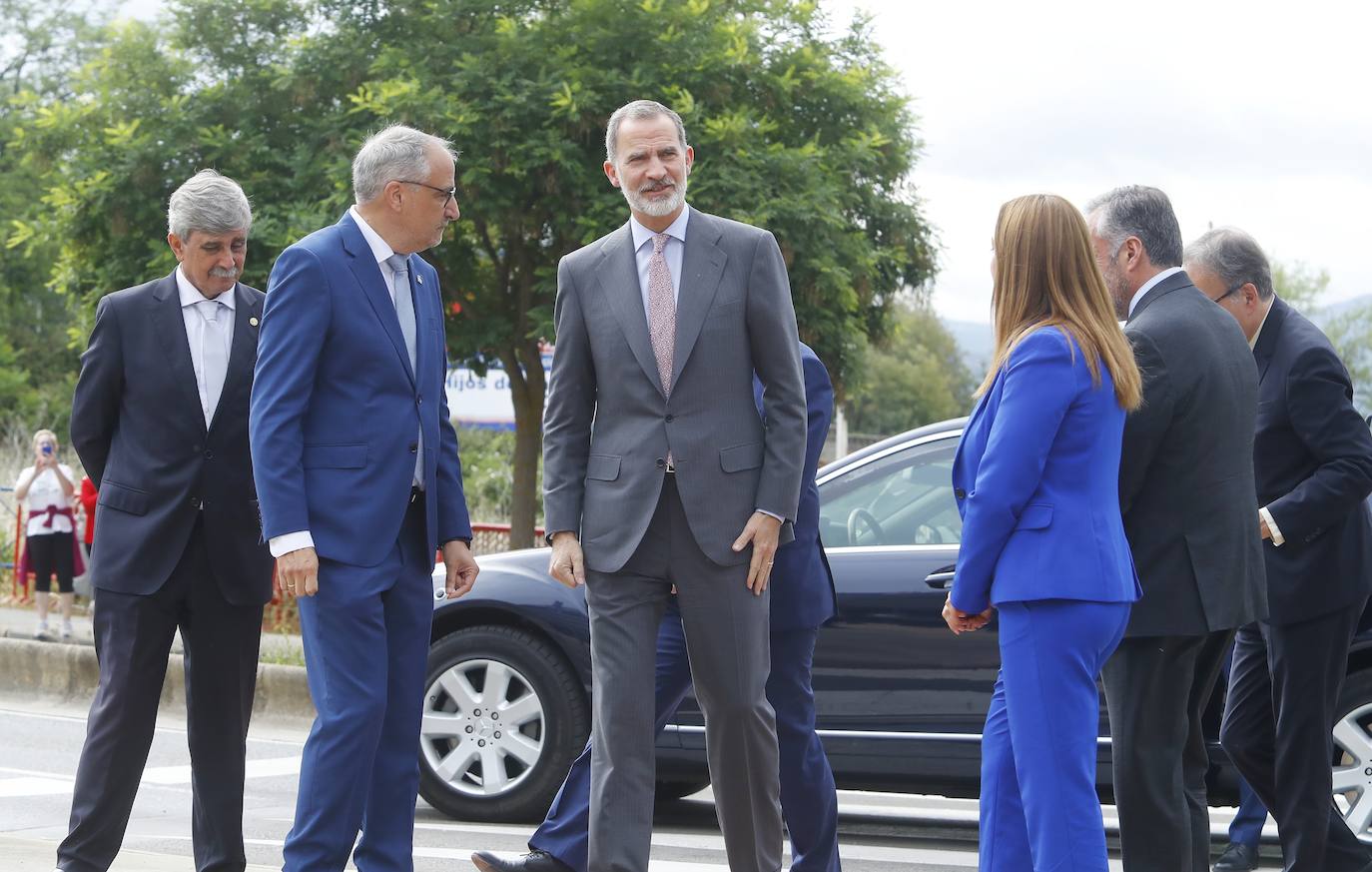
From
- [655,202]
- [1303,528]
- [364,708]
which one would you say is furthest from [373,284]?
[1303,528]

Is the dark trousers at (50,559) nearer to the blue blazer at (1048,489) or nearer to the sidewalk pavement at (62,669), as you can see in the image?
the sidewalk pavement at (62,669)

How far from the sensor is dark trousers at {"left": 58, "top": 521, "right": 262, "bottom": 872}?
4691 mm

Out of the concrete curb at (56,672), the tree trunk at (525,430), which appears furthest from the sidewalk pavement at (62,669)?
the tree trunk at (525,430)

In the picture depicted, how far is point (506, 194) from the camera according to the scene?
532 inches

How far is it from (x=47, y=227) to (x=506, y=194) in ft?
14.4

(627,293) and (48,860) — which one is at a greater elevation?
(627,293)

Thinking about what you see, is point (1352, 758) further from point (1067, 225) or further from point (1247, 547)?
point (1067, 225)

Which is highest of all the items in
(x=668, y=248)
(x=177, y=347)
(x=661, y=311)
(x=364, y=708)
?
(x=668, y=248)

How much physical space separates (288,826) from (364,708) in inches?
117

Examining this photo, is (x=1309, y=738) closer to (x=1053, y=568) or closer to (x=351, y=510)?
(x=1053, y=568)

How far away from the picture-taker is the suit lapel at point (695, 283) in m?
4.39

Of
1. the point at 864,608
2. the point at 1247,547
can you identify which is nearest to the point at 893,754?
the point at 864,608

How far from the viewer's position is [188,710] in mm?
4805

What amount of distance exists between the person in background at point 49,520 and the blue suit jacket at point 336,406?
10.9 meters
